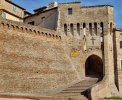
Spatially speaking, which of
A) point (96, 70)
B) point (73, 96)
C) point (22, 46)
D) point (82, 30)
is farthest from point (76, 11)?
point (73, 96)

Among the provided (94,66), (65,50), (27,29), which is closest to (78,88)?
(65,50)

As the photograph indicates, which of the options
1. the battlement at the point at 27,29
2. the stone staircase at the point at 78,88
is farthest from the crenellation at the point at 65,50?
the stone staircase at the point at 78,88

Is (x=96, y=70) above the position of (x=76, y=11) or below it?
below

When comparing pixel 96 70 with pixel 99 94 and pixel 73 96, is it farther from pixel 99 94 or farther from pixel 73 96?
pixel 73 96

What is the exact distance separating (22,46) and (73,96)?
8150 mm

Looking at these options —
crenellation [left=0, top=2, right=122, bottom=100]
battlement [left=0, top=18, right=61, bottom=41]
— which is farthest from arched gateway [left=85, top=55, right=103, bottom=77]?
battlement [left=0, top=18, right=61, bottom=41]

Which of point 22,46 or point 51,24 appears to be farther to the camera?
point 51,24

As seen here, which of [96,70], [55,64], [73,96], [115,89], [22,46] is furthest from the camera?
[96,70]

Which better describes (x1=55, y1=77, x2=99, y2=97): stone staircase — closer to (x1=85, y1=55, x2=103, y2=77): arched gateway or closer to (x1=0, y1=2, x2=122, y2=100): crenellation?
(x1=0, y1=2, x2=122, y2=100): crenellation

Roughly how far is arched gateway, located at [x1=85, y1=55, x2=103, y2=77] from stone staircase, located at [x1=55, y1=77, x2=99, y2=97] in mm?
2408

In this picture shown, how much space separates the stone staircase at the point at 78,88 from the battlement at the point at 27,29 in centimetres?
650

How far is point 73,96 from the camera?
→ 112 ft

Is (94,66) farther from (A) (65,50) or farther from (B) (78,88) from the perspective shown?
(B) (78,88)

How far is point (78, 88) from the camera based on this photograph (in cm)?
3888
